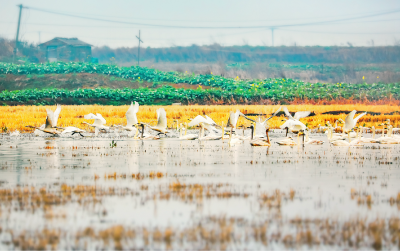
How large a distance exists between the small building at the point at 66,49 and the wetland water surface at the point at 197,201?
6127cm

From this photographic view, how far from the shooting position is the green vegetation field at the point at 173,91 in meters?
42.1

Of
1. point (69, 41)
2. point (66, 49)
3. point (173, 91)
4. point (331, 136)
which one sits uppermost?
point (69, 41)

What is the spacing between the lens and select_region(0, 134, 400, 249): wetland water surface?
5.64 meters

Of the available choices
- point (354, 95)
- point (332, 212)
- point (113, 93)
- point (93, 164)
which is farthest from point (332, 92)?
point (332, 212)

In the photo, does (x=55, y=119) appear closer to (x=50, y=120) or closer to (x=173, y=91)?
(x=50, y=120)

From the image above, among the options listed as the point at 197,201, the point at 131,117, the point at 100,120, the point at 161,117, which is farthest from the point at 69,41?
the point at 197,201

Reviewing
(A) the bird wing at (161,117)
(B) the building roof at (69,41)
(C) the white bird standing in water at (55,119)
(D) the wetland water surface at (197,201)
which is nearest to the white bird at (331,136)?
(D) the wetland water surface at (197,201)

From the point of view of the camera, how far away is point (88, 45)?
73375mm

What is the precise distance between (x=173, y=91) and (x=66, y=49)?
32.3 metres

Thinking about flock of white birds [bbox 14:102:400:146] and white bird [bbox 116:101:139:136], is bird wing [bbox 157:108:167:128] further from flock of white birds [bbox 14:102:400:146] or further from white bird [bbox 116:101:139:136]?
white bird [bbox 116:101:139:136]

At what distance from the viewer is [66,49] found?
72500 mm

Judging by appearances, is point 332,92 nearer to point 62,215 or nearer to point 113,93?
point 113,93

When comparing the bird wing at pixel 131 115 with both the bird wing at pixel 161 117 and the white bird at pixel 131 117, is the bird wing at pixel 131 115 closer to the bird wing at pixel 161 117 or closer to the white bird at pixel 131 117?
the white bird at pixel 131 117

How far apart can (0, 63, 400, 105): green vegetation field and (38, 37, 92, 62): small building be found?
47.6 ft
